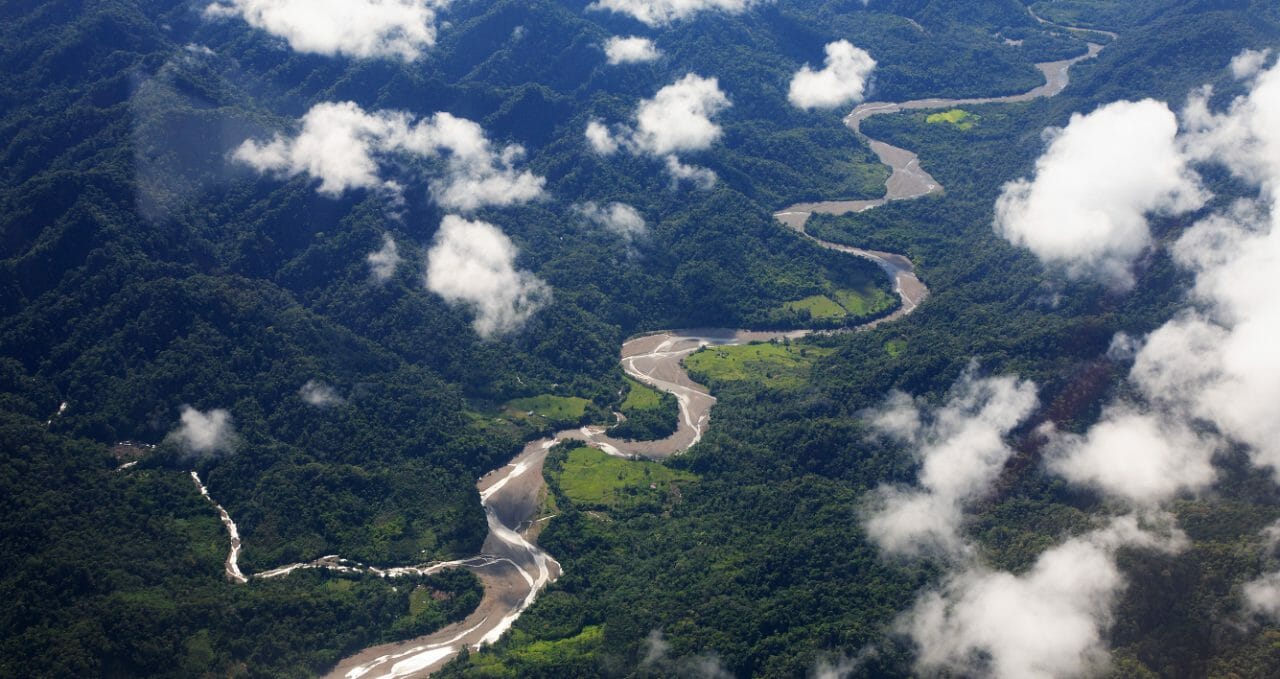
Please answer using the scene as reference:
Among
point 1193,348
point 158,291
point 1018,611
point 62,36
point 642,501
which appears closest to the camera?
point 1018,611

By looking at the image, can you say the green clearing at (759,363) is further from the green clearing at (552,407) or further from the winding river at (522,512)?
the green clearing at (552,407)

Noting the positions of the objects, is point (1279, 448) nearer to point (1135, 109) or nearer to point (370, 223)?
point (1135, 109)

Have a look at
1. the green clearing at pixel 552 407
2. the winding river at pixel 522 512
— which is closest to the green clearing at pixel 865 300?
the winding river at pixel 522 512

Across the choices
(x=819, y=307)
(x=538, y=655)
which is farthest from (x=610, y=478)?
(x=819, y=307)

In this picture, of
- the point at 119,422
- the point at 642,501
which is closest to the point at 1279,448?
the point at 642,501

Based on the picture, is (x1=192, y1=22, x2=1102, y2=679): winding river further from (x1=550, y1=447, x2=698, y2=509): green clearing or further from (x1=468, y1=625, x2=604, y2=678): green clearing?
(x1=468, y1=625, x2=604, y2=678): green clearing

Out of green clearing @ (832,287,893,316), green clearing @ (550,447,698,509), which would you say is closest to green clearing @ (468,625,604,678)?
green clearing @ (550,447,698,509)

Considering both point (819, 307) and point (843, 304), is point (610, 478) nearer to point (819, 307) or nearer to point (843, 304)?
point (819, 307)
